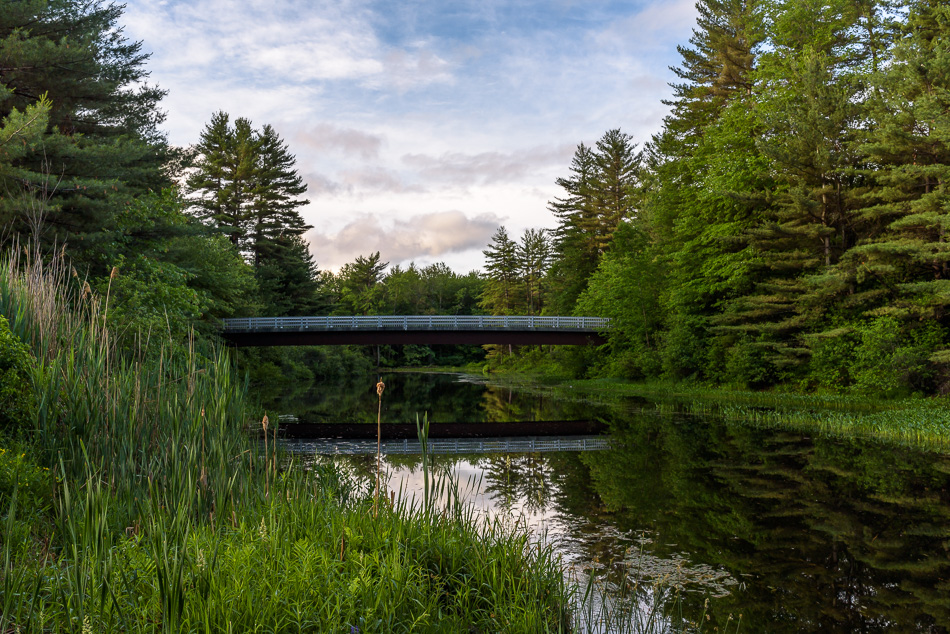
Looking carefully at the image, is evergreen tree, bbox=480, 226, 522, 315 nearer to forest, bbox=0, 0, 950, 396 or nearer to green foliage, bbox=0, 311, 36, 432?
forest, bbox=0, 0, 950, 396

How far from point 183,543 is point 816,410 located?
18.0 m

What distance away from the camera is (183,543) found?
2932mm

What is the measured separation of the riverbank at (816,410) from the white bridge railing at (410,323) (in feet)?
22.3

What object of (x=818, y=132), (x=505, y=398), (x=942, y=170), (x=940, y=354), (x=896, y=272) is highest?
(x=818, y=132)

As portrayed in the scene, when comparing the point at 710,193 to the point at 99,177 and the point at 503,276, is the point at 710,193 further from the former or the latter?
the point at 503,276

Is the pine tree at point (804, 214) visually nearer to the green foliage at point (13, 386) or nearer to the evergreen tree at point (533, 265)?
the green foliage at point (13, 386)

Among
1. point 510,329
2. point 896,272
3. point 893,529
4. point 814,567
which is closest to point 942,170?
point 896,272

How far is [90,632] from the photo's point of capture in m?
2.43

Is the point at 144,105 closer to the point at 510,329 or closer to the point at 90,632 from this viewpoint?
the point at 510,329

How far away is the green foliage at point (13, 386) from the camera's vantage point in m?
5.16

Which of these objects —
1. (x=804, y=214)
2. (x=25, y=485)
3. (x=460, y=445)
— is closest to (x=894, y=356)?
(x=804, y=214)

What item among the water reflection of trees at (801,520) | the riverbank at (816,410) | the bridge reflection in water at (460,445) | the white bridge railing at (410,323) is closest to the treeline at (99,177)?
the white bridge railing at (410,323)

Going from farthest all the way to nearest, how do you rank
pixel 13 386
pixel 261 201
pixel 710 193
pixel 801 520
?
pixel 261 201 → pixel 710 193 → pixel 801 520 → pixel 13 386

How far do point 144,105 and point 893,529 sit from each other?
23714mm
